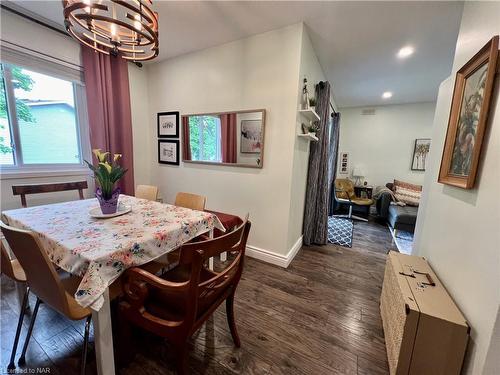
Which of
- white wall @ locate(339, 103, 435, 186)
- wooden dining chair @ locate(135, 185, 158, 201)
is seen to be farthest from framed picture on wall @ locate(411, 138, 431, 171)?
wooden dining chair @ locate(135, 185, 158, 201)

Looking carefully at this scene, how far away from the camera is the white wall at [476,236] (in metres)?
0.85

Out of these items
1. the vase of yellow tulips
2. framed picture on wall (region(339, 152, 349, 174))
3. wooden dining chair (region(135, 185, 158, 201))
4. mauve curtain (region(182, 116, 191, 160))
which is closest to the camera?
the vase of yellow tulips

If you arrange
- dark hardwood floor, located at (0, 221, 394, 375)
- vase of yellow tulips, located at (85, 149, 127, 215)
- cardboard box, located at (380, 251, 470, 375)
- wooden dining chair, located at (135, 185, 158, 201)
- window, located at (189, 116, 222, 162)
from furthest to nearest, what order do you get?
window, located at (189, 116, 222, 162), wooden dining chair, located at (135, 185, 158, 201), vase of yellow tulips, located at (85, 149, 127, 215), dark hardwood floor, located at (0, 221, 394, 375), cardboard box, located at (380, 251, 470, 375)

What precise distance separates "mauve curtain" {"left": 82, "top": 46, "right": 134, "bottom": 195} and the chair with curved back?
4.04 metres

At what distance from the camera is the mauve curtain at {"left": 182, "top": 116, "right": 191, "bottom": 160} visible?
→ 9.14 ft

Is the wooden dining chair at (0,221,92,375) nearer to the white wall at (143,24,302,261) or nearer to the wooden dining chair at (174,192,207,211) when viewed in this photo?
the wooden dining chair at (174,192,207,211)

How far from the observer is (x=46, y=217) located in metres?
1.34

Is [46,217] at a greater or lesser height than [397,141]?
lesser

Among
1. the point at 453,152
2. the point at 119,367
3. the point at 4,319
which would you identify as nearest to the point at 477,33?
the point at 453,152

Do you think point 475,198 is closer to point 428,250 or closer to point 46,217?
point 428,250

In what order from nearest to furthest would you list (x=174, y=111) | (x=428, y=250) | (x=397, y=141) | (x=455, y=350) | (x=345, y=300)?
(x=455, y=350) < (x=428, y=250) < (x=345, y=300) < (x=174, y=111) < (x=397, y=141)

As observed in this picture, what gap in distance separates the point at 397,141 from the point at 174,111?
4656 mm

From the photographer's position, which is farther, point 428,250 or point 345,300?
point 345,300

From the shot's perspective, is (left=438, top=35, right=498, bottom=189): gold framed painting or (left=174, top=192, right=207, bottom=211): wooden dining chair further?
(left=174, top=192, right=207, bottom=211): wooden dining chair
